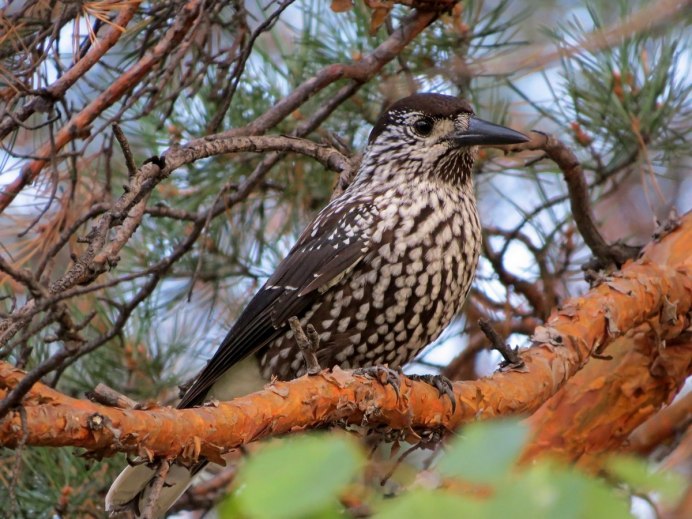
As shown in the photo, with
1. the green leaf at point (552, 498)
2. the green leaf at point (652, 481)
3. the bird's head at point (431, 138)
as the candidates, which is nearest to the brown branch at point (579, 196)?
the bird's head at point (431, 138)

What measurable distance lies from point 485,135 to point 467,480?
8.45 ft

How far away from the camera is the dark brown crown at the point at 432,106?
12.0 feet

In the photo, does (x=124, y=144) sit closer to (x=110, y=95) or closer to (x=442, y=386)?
(x=110, y=95)

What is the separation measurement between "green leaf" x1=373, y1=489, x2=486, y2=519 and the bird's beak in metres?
2.42

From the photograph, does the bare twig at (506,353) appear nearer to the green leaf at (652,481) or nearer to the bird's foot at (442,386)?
the bird's foot at (442,386)

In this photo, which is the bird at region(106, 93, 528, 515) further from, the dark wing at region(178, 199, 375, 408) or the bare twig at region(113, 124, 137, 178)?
the bare twig at region(113, 124, 137, 178)

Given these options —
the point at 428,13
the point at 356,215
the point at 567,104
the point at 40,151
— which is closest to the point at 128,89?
the point at 40,151

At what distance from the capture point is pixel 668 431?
4062mm

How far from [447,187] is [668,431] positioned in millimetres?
1428

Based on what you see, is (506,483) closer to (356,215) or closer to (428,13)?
(356,215)

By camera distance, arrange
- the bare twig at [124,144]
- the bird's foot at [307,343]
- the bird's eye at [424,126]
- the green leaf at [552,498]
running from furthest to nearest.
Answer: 1. the bird's eye at [424,126]
2. the bird's foot at [307,343]
3. the bare twig at [124,144]
4. the green leaf at [552,498]

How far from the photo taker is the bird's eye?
3.75 meters

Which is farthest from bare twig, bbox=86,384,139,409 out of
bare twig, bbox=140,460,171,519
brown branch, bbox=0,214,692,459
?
bare twig, bbox=140,460,171,519

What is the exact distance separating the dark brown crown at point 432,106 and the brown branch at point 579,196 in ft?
0.85
